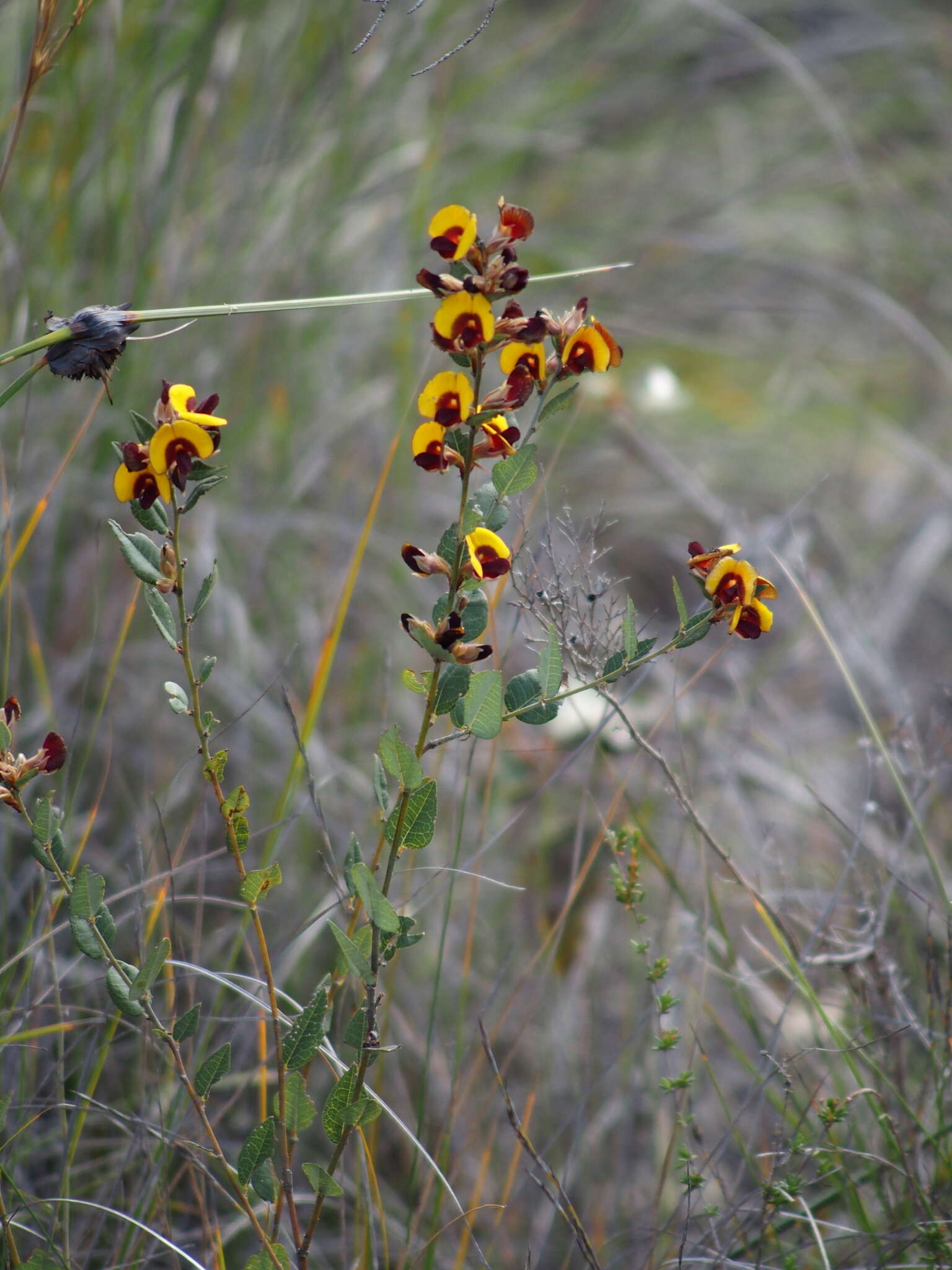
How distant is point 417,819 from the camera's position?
0.60m

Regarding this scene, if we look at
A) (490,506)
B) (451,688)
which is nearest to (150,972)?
(451,688)

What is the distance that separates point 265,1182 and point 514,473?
464mm

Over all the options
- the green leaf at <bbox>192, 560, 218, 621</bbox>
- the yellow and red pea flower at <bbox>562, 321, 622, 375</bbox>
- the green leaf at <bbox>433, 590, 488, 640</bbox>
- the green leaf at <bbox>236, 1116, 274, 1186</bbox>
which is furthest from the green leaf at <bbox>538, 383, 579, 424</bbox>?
the green leaf at <bbox>236, 1116, 274, 1186</bbox>

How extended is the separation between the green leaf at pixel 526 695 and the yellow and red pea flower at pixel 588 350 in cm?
19

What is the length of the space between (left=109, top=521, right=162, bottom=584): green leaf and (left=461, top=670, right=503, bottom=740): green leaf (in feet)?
0.63

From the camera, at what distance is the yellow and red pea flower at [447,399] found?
55cm

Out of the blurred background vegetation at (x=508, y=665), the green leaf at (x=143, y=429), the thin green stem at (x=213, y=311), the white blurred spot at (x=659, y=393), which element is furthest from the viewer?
the white blurred spot at (x=659, y=393)

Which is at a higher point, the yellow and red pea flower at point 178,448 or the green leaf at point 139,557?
the yellow and red pea flower at point 178,448

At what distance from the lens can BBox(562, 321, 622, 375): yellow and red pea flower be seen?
0.61 meters

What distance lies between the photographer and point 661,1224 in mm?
1018

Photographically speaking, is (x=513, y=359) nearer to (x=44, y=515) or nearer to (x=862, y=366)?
(x=44, y=515)

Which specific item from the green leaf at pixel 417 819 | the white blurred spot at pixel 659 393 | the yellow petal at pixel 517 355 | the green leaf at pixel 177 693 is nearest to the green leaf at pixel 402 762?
the green leaf at pixel 417 819

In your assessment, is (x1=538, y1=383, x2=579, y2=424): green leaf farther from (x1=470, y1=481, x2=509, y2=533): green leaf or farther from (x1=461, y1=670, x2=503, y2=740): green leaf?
(x1=461, y1=670, x2=503, y2=740): green leaf

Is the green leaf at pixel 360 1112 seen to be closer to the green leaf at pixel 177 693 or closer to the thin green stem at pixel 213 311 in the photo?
the green leaf at pixel 177 693
